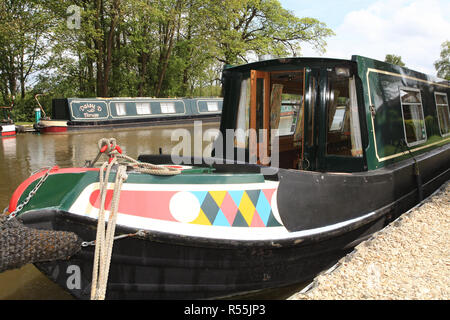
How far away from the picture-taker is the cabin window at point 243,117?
4.45m

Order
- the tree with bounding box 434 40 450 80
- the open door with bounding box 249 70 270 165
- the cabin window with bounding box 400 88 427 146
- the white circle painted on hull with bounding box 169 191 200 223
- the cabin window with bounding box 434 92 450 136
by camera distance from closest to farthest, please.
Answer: the white circle painted on hull with bounding box 169 191 200 223 < the open door with bounding box 249 70 270 165 < the cabin window with bounding box 400 88 427 146 < the cabin window with bounding box 434 92 450 136 < the tree with bounding box 434 40 450 80

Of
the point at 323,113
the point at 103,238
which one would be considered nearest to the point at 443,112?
the point at 323,113

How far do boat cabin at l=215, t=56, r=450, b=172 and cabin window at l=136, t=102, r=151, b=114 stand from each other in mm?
14344

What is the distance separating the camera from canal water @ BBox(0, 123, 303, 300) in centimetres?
357

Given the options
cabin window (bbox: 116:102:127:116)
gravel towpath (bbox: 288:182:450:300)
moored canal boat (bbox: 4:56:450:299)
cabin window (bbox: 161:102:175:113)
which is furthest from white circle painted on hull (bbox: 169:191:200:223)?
cabin window (bbox: 161:102:175:113)

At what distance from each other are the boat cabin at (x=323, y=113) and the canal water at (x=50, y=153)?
106 centimetres

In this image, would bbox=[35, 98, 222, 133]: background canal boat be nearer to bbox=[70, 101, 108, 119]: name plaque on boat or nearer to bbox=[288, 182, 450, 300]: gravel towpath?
bbox=[70, 101, 108, 119]: name plaque on boat

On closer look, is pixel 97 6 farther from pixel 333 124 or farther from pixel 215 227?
pixel 215 227

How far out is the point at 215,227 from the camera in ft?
8.89

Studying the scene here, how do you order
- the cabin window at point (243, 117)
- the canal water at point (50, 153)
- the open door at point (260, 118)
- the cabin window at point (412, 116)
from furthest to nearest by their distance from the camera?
1. the cabin window at point (412, 116)
2. the cabin window at point (243, 117)
3. the open door at point (260, 118)
4. the canal water at point (50, 153)

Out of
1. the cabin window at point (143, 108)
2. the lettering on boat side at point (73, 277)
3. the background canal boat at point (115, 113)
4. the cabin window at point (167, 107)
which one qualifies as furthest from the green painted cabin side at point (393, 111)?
the cabin window at point (167, 107)

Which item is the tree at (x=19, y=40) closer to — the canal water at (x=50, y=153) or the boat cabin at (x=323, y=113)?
the canal water at (x=50, y=153)
